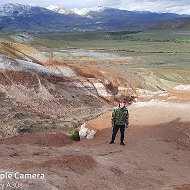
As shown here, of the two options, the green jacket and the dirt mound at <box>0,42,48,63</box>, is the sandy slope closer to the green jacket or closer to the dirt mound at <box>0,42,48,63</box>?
the green jacket

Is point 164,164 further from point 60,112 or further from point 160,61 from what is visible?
point 160,61

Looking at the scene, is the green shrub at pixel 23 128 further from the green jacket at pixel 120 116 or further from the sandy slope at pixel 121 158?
the green jacket at pixel 120 116

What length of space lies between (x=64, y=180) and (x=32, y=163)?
1.45 metres

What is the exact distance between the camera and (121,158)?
15.1 metres

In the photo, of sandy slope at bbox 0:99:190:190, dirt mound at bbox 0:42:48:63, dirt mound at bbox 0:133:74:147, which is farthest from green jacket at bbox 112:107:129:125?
dirt mound at bbox 0:42:48:63

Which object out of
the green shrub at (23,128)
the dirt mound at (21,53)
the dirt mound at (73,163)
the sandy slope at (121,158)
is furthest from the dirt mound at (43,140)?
the dirt mound at (21,53)

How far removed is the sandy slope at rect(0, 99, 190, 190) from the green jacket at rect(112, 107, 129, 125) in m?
0.99

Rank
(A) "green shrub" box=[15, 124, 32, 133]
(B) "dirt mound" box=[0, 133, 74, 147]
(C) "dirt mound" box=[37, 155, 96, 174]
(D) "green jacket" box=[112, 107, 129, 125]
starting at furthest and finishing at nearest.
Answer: (A) "green shrub" box=[15, 124, 32, 133] → (B) "dirt mound" box=[0, 133, 74, 147] → (D) "green jacket" box=[112, 107, 129, 125] → (C) "dirt mound" box=[37, 155, 96, 174]

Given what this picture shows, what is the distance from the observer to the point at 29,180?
1059 cm

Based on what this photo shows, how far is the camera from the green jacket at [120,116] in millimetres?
16875

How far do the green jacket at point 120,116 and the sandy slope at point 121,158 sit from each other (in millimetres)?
990

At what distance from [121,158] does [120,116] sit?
221 centimetres

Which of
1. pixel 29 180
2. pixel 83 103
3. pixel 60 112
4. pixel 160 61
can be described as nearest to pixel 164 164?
pixel 29 180

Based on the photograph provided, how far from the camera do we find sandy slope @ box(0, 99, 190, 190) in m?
11.8
